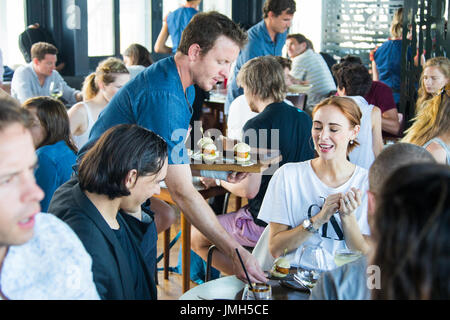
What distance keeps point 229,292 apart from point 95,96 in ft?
8.27

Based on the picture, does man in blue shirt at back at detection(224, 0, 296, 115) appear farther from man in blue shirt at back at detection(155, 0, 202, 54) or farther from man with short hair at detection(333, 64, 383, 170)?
man with short hair at detection(333, 64, 383, 170)

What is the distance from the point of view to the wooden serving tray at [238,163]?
10.3 ft

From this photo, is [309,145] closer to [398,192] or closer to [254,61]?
[254,61]

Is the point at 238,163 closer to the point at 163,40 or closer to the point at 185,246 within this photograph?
the point at 185,246

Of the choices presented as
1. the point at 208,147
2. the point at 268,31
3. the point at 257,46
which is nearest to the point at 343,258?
the point at 208,147

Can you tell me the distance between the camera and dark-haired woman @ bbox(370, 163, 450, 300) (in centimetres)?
81

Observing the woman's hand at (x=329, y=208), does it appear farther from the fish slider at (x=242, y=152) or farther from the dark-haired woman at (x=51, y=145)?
the dark-haired woman at (x=51, y=145)

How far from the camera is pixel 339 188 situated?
2.43 meters

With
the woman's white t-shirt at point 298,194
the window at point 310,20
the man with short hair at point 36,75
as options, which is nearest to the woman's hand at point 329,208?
the woman's white t-shirt at point 298,194

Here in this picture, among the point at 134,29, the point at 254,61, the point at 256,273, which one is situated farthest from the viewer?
the point at 134,29

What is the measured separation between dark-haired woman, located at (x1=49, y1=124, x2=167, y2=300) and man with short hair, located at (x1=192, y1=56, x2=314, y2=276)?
127cm
